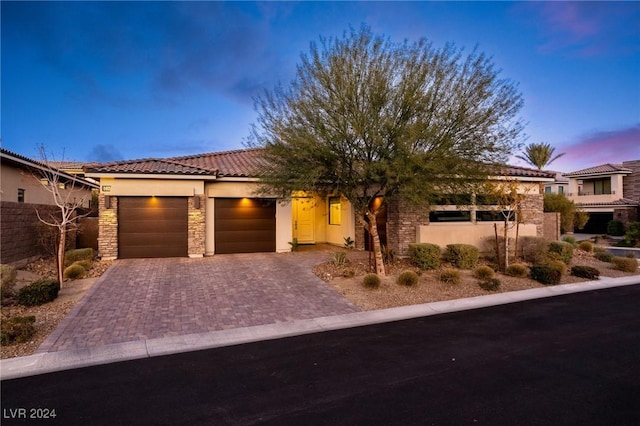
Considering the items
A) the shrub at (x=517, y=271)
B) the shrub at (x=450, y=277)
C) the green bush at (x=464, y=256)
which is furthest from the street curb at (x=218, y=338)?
the green bush at (x=464, y=256)

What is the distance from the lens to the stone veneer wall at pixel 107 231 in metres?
14.3

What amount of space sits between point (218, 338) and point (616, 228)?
121 feet

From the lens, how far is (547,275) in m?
11.8

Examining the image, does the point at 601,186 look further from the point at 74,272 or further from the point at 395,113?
the point at 74,272

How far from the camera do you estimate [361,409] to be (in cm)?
430

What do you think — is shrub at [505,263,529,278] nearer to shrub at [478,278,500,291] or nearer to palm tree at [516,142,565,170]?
shrub at [478,278,500,291]

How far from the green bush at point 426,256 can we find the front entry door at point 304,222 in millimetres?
8014

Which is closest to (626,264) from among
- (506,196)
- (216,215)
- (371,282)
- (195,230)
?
(506,196)

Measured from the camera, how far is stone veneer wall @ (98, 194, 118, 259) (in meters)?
14.3

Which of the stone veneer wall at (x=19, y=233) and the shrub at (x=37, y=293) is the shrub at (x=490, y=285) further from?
the stone veneer wall at (x=19, y=233)

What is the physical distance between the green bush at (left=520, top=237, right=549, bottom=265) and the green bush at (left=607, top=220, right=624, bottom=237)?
2291 cm

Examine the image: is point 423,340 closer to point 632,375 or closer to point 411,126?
point 632,375

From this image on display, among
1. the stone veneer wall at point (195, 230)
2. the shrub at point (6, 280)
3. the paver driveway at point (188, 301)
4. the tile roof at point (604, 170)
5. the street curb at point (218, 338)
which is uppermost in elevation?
the tile roof at point (604, 170)

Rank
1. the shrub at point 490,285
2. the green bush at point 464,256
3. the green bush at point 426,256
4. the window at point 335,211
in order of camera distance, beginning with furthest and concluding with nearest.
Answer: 1. the window at point 335,211
2. the green bush at point 464,256
3. the green bush at point 426,256
4. the shrub at point 490,285
